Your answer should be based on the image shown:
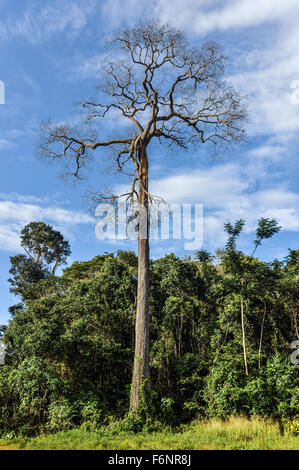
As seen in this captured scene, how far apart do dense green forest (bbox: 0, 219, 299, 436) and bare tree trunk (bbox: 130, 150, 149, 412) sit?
37 centimetres

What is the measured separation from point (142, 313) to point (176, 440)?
127 inches

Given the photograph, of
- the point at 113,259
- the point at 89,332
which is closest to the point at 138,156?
the point at 113,259

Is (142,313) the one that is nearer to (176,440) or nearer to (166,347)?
(166,347)

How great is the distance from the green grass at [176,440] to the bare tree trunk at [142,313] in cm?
120

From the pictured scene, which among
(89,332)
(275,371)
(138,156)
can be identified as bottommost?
(275,371)

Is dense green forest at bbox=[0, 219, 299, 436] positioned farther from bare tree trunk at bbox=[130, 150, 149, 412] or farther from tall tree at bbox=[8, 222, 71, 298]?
tall tree at bbox=[8, 222, 71, 298]

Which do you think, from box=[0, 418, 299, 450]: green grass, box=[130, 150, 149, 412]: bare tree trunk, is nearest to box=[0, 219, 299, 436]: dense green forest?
box=[130, 150, 149, 412]: bare tree trunk

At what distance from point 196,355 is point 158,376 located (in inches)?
62.5

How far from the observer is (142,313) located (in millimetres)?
8617

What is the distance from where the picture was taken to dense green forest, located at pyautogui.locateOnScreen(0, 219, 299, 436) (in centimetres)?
865

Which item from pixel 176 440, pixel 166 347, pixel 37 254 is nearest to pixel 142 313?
pixel 166 347
